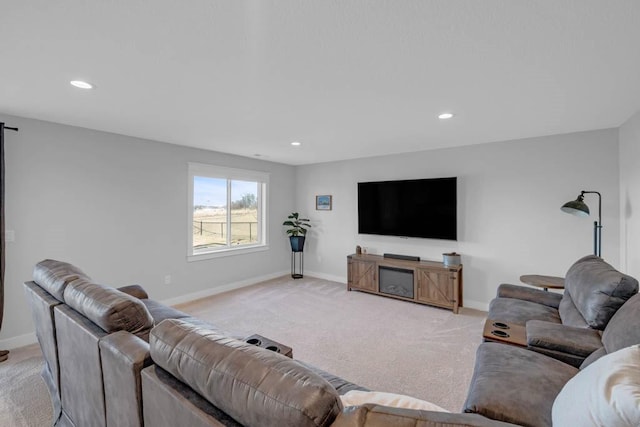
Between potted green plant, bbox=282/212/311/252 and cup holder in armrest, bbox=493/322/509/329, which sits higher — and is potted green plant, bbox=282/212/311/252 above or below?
above

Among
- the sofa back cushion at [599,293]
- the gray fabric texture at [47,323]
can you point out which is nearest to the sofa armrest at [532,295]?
the sofa back cushion at [599,293]

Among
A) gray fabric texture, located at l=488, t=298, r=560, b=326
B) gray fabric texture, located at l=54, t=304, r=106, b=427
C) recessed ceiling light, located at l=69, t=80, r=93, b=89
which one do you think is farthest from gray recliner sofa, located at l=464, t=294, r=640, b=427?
recessed ceiling light, located at l=69, t=80, r=93, b=89

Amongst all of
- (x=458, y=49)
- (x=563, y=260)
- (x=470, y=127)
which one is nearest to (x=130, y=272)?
(x=458, y=49)

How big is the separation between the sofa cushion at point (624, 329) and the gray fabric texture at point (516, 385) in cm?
26

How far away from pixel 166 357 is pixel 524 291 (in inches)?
126

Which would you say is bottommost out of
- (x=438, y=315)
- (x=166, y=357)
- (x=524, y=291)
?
(x=438, y=315)

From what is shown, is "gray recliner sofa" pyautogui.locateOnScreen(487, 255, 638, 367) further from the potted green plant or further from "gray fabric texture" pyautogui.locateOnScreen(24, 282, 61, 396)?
the potted green plant

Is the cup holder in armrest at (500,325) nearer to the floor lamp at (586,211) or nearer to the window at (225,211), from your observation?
the floor lamp at (586,211)

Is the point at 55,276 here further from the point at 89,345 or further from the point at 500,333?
the point at 500,333

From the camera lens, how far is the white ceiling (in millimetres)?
1348

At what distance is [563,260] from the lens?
141 inches

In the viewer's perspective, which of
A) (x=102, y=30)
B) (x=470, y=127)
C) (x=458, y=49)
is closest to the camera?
(x=102, y=30)

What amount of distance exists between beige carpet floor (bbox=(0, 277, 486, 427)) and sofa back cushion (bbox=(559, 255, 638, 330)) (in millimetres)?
993

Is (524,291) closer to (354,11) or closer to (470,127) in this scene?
(470,127)
